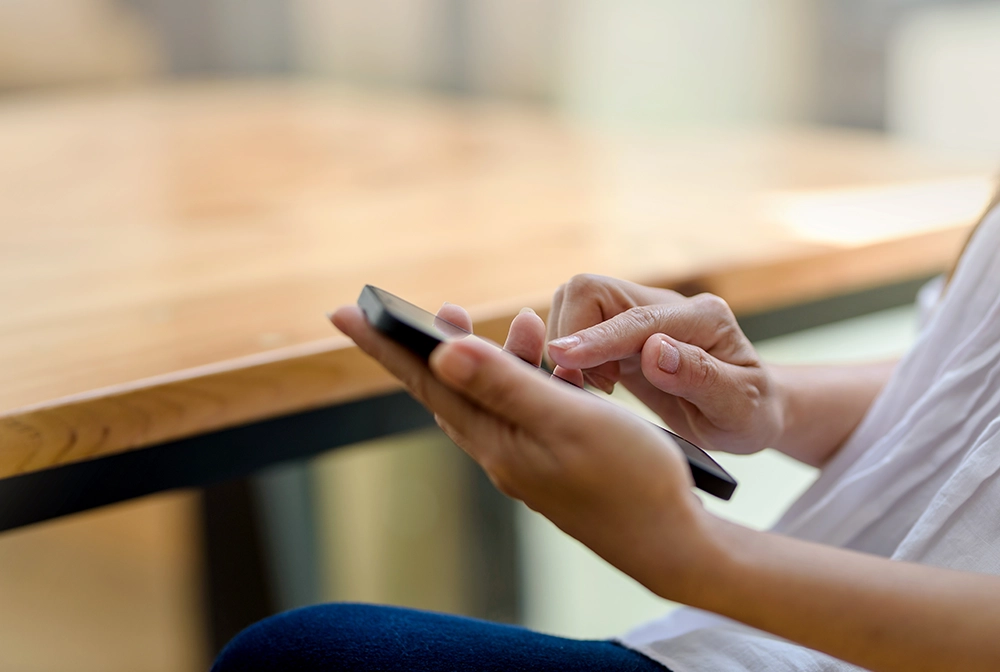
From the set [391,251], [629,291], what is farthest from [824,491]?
[391,251]

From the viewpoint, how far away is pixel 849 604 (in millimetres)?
344

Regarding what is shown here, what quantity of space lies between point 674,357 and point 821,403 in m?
0.17

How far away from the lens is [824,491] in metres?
0.58

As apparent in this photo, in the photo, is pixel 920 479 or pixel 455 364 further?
pixel 920 479

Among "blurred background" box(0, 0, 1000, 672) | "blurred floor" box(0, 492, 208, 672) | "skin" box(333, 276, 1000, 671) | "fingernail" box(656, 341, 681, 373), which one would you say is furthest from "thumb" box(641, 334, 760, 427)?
"blurred floor" box(0, 492, 208, 672)

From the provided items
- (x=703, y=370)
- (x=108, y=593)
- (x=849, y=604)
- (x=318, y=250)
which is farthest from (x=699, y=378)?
(x=108, y=593)

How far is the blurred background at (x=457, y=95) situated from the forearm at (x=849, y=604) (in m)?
0.42

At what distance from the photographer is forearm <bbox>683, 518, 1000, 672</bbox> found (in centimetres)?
34

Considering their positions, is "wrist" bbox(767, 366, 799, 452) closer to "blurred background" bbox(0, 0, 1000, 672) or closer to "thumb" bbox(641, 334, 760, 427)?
"thumb" bbox(641, 334, 760, 427)

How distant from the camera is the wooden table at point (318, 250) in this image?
0.52 m

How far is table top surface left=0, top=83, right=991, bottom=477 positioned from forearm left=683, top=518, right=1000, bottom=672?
0.30 m

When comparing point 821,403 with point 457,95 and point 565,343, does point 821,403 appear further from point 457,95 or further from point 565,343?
point 457,95

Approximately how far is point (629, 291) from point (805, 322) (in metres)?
0.38

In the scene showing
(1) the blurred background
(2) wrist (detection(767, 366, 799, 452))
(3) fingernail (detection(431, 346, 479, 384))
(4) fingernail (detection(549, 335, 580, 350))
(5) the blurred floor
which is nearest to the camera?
(3) fingernail (detection(431, 346, 479, 384))
